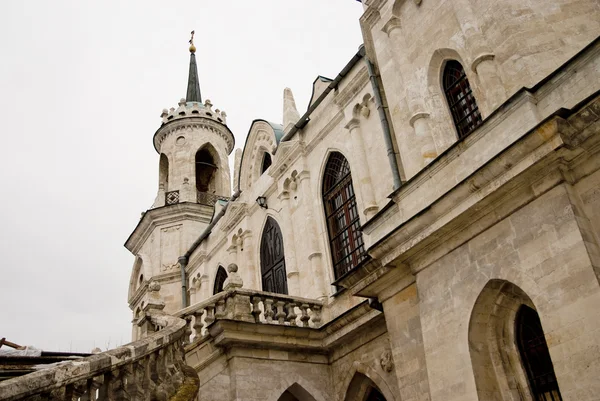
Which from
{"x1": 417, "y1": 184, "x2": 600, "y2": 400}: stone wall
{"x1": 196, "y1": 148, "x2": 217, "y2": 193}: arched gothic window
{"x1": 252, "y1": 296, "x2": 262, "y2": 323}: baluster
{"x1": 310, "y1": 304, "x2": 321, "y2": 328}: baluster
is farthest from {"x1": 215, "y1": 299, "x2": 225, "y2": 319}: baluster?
{"x1": 196, "y1": 148, "x2": 217, "y2": 193}: arched gothic window

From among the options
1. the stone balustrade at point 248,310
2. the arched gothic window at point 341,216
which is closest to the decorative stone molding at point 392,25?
the arched gothic window at point 341,216

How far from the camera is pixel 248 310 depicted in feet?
39.7

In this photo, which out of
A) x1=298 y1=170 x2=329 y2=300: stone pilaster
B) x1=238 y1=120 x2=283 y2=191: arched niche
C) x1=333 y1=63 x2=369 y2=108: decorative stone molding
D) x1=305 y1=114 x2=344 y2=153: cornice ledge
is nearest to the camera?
x1=333 y1=63 x2=369 y2=108: decorative stone molding

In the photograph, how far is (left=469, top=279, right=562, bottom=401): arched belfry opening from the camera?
756 centimetres

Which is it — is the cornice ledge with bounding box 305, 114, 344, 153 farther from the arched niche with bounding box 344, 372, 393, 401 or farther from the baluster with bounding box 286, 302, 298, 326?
the arched niche with bounding box 344, 372, 393, 401

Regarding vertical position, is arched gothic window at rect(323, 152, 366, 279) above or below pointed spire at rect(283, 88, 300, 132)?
below

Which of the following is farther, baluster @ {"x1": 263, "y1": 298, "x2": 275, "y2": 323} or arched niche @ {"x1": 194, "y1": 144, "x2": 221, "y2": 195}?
arched niche @ {"x1": 194, "y1": 144, "x2": 221, "y2": 195}

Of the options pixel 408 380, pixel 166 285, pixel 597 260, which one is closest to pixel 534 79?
pixel 597 260

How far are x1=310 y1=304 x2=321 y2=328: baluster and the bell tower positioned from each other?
35.0ft

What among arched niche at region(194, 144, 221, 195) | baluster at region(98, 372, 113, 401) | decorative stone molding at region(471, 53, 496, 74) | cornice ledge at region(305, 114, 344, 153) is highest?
arched niche at region(194, 144, 221, 195)

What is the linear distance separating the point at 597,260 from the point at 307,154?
1000cm

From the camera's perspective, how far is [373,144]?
1344cm

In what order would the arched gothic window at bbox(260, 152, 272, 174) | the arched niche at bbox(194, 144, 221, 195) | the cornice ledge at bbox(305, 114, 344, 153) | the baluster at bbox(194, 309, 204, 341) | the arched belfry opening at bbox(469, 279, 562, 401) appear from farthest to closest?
the arched niche at bbox(194, 144, 221, 195)
the arched gothic window at bbox(260, 152, 272, 174)
the cornice ledge at bbox(305, 114, 344, 153)
the baluster at bbox(194, 309, 204, 341)
the arched belfry opening at bbox(469, 279, 562, 401)

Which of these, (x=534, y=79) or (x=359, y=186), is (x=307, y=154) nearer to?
(x=359, y=186)
